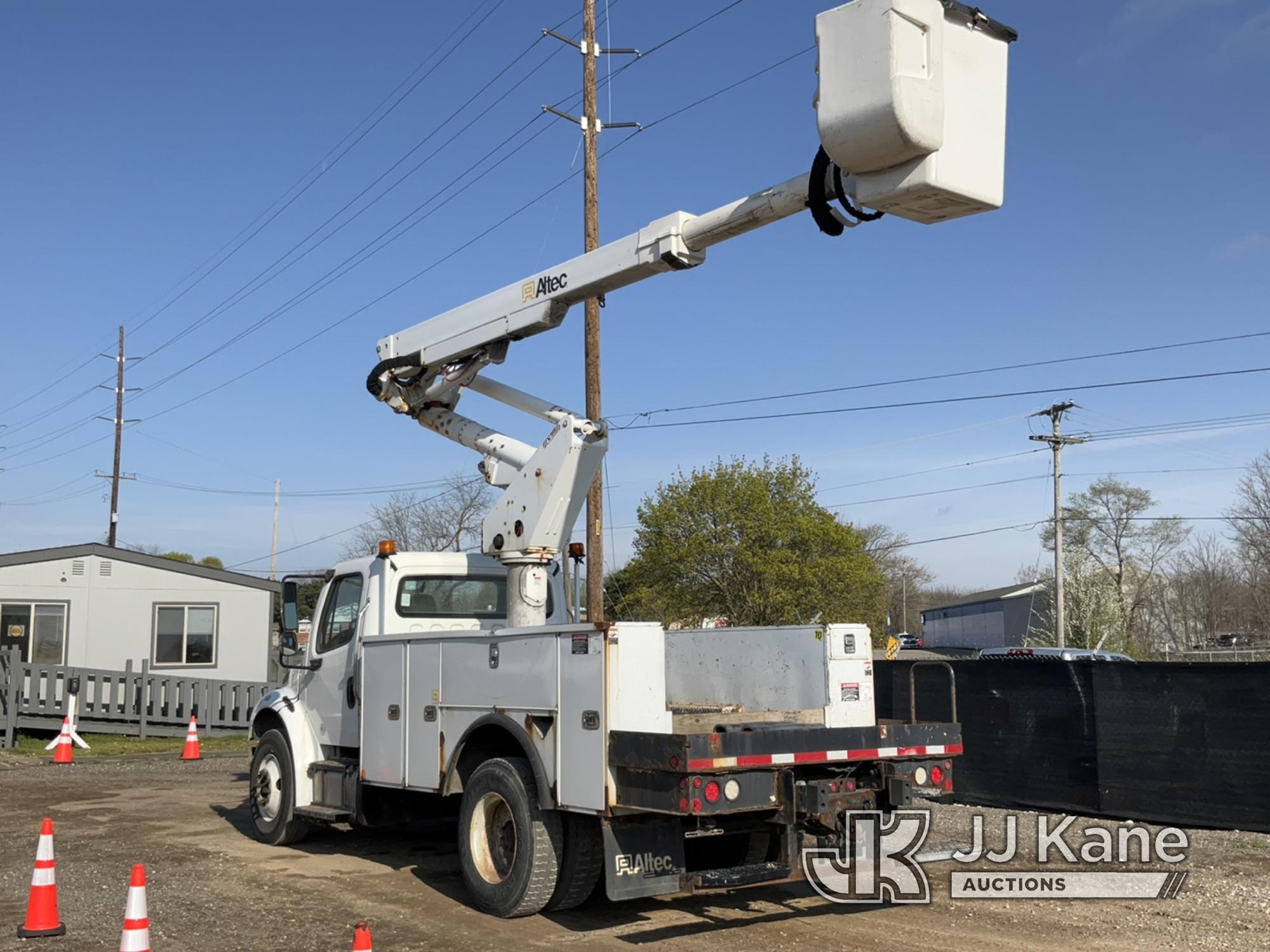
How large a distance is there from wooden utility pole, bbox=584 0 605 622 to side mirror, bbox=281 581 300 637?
16.8 feet

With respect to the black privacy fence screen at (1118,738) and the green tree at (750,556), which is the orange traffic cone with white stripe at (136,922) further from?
the green tree at (750,556)

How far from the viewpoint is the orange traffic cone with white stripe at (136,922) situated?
5.48m

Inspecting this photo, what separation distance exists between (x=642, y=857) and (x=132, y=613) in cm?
1864

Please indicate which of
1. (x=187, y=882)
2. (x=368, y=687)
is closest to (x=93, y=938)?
(x=187, y=882)

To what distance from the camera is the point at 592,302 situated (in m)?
17.0

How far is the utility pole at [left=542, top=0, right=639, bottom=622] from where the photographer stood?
16.2 m

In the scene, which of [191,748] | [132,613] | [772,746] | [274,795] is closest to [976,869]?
[772,746]

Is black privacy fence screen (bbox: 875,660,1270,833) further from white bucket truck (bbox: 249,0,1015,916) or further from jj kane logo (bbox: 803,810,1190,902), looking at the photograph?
white bucket truck (bbox: 249,0,1015,916)

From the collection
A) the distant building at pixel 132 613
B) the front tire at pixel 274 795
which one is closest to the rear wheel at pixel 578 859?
the front tire at pixel 274 795

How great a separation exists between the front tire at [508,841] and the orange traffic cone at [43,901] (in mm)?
2436

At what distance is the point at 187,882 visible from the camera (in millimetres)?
8859

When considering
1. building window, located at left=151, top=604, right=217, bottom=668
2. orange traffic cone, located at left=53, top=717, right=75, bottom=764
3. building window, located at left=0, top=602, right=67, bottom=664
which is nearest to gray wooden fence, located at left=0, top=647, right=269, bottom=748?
building window, located at left=0, top=602, right=67, bottom=664

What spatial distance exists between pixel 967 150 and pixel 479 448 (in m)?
5.34

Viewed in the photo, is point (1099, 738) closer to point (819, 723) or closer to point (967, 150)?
point (819, 723)
